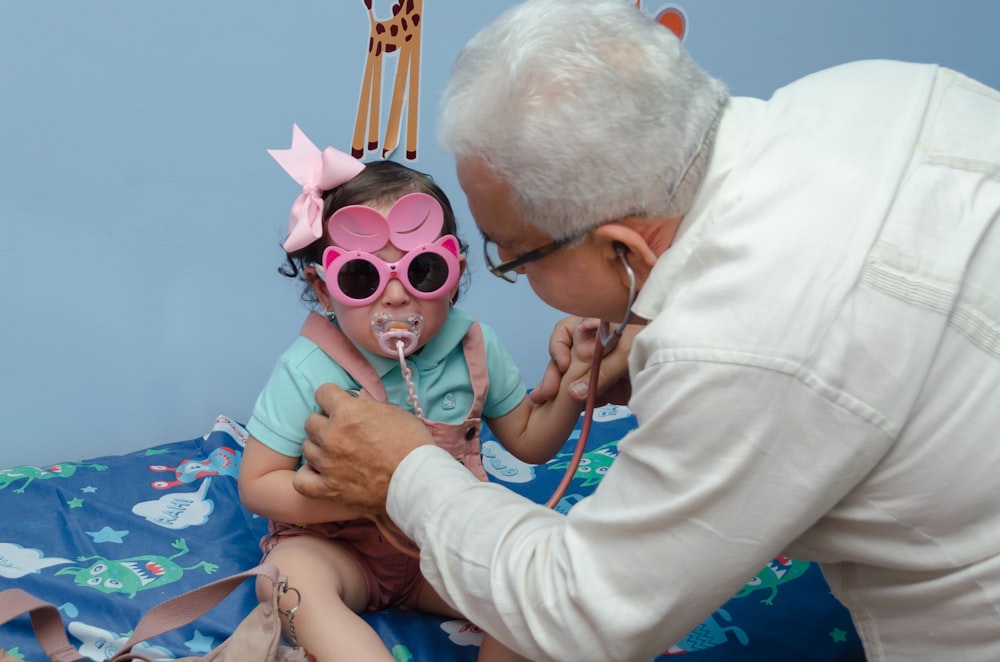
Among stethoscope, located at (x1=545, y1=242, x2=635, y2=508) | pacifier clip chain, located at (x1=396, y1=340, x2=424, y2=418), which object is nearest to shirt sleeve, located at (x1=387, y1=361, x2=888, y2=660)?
stethoscope, located at (x1=545, y1=242, x2=635, y2=508)

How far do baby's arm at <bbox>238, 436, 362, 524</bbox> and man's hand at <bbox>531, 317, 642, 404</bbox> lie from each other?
1.18 ft

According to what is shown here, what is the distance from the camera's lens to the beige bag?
1112 mm

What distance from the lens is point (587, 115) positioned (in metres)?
0.84

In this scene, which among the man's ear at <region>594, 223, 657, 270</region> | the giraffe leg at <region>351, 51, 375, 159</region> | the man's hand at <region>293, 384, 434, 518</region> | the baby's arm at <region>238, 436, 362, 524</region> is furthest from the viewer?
the giraffe leg at <region>351, 51, 375, 159</region>

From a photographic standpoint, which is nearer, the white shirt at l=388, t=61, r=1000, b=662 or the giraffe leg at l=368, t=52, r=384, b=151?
the white shirt at l=388, t=61, r=1000, b=662

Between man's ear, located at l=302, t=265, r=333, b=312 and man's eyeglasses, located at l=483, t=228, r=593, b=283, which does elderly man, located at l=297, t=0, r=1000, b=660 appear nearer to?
man's eyeglasses, located at l=483, t=228, r=593, b=283

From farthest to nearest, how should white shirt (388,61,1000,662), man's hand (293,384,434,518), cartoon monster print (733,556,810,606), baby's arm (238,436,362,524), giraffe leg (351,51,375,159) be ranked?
giraffe leg (351,51,375,159) → cartoon monster print (733,556,810,606) → baby's arm (238,436,362,524) → man's hand (293,384,434,518) → white shirt (388,61,1000,662)

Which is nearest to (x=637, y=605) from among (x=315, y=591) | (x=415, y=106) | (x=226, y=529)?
(x=315, y=591)

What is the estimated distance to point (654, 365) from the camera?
828 mm

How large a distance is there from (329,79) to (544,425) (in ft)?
3.04

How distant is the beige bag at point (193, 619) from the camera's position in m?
1.11

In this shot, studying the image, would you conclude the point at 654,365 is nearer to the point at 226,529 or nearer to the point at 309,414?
the point at 309,414

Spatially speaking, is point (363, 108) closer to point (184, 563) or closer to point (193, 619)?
point (184, 563)

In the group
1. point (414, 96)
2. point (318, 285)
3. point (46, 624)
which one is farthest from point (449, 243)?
point (414, 96)
